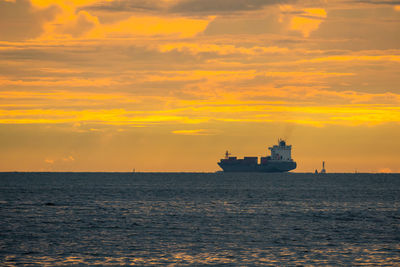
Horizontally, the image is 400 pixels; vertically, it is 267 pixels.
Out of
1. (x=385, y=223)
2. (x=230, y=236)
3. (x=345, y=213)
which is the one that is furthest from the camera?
(x=345, y=213)

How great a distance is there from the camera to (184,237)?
51.0m

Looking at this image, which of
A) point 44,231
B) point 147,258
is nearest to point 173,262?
point 147,258

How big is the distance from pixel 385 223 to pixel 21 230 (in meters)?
37.4

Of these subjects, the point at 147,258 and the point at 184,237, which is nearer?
the point at 147,258

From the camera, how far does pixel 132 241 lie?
4834cm

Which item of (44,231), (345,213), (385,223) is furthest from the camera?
(345,213)

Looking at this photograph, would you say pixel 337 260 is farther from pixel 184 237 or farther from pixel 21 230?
pixel 21 230

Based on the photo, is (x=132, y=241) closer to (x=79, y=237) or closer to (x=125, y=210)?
(x=79, y=237)

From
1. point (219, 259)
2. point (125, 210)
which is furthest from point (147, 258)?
point (125, 210)

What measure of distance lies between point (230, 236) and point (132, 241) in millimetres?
8785

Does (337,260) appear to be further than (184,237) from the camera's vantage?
No

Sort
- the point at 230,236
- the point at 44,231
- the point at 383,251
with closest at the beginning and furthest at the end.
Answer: the point at 383,251
the point at 230,236
the point at 44,231

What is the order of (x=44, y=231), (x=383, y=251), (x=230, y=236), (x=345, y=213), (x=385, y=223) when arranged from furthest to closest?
(x=345, y=213)
(x=385, y=223)
(x=44, y=231)
(x=230, y=236)
(x=383, y=251)

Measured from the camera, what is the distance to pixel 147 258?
131ft
